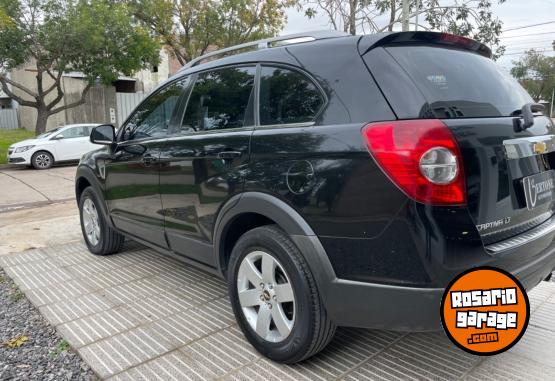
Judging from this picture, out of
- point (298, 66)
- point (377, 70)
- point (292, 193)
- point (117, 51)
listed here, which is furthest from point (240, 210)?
point (117, 51)

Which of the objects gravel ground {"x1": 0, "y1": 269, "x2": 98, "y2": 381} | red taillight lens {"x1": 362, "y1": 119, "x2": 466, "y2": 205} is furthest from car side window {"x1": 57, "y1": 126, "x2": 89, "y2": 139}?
red taillight lens {"x1": 362, "y1": 119, "x2": 466, "y2": 205}

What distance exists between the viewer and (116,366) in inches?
102

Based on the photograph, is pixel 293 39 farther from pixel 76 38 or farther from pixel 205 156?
pixel 76 38

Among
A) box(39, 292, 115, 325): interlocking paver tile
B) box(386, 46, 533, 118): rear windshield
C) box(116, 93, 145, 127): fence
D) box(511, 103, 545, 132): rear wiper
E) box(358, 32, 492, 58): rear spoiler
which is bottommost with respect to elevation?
box(39, 292, 115, 325): interlocking paver tile

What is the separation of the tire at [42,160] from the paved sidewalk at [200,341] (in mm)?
11303

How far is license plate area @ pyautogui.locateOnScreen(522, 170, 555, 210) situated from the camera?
7.41 ft

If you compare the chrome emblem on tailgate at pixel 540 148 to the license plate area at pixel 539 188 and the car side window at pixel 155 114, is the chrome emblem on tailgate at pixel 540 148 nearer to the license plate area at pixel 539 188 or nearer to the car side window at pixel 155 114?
the license plate area at pixel 539 188

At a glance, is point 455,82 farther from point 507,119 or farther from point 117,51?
point 117,51

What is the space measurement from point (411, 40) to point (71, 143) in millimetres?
14375

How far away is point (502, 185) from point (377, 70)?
0.80m

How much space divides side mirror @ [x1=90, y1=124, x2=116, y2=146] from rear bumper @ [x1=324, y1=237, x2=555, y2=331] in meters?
2.85

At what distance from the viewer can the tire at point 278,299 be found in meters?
2.27

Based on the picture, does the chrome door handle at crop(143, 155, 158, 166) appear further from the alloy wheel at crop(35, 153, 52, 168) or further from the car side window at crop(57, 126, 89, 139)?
the car side window at crop(57, 126, 89, 139)

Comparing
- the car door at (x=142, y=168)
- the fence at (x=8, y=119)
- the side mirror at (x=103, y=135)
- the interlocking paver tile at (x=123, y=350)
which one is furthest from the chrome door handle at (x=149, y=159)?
the fence at (x=8, y=119)
